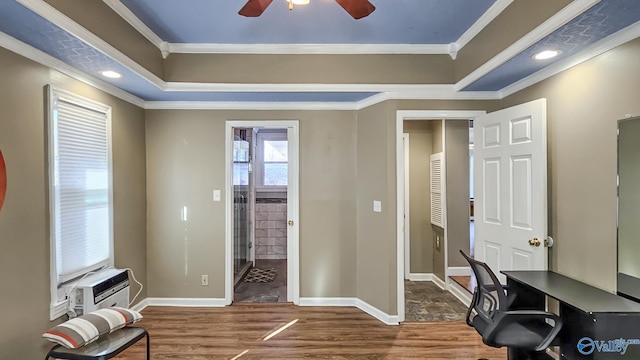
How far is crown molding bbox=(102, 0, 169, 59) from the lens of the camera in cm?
227

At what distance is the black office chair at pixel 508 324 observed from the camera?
1797 millimetres

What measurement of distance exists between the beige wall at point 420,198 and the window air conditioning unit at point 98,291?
3.57m

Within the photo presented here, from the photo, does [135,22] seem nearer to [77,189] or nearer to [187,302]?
[77,189]

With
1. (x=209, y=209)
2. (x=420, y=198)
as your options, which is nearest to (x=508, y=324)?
(x=420, y=198)

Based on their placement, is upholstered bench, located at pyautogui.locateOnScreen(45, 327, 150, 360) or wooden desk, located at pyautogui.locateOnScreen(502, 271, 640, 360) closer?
wooden desk, located at pyautogui.locateOnScreen(502, 271, 640, 360)

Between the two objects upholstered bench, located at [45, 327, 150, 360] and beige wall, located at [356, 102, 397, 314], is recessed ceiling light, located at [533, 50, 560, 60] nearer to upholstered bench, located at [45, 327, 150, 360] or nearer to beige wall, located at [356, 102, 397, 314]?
beige wall, located at [356, 102, 397, 314]

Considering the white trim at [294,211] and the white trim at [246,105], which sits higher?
the white trim at [246,105]

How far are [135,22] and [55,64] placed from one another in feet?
2.18

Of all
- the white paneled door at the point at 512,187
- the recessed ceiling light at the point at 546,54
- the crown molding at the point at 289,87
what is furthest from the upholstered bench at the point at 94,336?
the recessed ceiling light at the point at 546,54

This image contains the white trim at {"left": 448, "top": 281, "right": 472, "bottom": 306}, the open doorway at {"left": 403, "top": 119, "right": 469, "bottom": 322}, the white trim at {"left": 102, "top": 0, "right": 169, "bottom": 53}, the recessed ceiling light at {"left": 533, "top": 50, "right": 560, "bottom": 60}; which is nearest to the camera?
the recessed ceiling light at {"left": 533, "top": 50, "right": 560, "bottom": 60}

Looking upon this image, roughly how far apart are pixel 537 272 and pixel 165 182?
12.0 feet

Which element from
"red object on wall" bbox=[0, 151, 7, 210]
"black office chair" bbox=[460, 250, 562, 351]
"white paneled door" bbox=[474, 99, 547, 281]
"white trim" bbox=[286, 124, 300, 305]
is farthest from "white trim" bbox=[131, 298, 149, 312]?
"white paneled door" bbox=[474, 99, 547, 281]

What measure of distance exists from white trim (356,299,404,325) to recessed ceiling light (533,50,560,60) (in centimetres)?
252

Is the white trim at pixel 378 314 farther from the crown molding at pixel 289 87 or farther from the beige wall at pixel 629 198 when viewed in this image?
the crown molding at pixel 289 87
